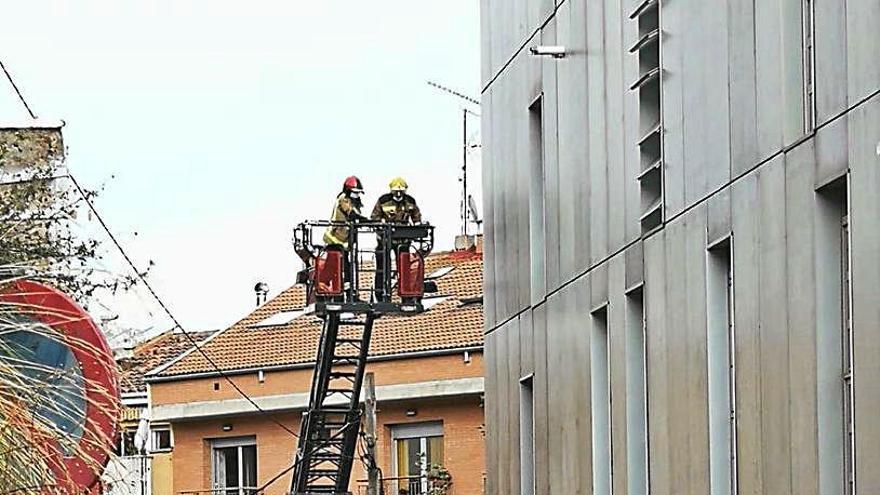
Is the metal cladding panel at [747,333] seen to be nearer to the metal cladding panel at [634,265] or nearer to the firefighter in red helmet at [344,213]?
the metal cladding panel at [634,265]

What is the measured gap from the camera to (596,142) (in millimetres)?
18297

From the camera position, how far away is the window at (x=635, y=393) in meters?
17.1

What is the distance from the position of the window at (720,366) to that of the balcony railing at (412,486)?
3133 centimetres

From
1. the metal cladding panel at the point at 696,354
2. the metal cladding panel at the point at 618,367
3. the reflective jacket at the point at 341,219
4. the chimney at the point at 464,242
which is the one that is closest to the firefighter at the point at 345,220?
the reflective jacket at the point at 341,219

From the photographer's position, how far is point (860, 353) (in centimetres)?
1123

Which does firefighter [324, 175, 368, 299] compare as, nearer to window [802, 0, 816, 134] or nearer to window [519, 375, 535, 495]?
window [519, 375, 535, 495]

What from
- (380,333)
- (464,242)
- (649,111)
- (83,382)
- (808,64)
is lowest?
(83,382)

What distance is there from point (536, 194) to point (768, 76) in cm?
→ 877

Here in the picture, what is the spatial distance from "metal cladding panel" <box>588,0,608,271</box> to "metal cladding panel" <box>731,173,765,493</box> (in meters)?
4.27

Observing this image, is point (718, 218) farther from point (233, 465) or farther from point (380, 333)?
point (233, 465)

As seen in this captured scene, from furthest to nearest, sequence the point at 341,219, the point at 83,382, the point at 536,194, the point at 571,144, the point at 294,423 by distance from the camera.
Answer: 1. the point at 294,423
2. the point at 341,219
3. the point at 536,194
4. the point at 571,144
5. the point at 83,382

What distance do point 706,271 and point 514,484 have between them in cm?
852

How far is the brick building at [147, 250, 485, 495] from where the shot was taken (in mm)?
45344

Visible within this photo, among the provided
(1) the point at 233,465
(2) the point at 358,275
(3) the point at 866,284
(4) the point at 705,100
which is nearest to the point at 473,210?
(1) the point at 233,465
